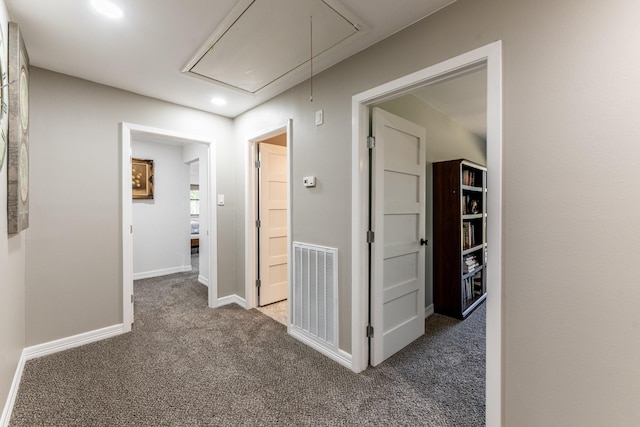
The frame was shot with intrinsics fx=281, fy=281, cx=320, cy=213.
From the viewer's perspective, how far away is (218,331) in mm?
2738

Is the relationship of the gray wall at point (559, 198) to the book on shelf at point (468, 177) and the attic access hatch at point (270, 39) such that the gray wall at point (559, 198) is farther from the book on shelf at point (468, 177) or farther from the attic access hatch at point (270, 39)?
the book on shelf at point (468, 177)

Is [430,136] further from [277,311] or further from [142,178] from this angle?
[142,178]

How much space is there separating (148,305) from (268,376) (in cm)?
221

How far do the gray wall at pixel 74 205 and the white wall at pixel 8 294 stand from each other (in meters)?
0.22

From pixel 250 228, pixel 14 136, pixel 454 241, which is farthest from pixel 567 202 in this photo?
pixel 14 136

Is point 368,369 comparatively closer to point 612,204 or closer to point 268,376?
point 268,376

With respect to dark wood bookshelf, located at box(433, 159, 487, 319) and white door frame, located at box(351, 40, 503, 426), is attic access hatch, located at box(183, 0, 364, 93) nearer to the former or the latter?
white door frame, located at box(351, 40, 503, 426)

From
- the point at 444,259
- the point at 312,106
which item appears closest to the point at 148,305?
the point at 312,106

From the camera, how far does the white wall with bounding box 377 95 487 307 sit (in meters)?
2.80

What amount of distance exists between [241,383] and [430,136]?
9.88ft

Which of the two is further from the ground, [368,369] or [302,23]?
[302,23]

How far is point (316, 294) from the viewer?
2424 millimetres

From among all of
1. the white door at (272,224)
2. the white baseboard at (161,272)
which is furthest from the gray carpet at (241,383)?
the white baseboard at (161,272)

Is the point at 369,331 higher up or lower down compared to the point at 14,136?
lower down
